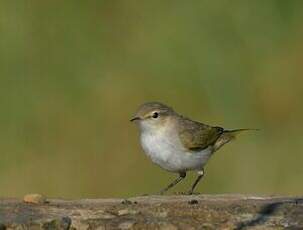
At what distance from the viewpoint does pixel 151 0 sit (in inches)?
598

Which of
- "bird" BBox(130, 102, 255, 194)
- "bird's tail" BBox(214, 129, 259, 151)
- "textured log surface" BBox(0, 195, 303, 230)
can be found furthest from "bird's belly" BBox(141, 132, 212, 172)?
"textured log surface" BBox(0, 195, 303, 230)

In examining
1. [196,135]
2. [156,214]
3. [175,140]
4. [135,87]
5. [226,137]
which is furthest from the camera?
[135,87]

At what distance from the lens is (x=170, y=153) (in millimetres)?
11477

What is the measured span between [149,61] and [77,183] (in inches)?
72.0

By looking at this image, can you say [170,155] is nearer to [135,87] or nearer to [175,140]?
[175,140]

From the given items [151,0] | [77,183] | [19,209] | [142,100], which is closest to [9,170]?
[77,183]

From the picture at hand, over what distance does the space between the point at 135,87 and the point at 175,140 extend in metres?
2.87

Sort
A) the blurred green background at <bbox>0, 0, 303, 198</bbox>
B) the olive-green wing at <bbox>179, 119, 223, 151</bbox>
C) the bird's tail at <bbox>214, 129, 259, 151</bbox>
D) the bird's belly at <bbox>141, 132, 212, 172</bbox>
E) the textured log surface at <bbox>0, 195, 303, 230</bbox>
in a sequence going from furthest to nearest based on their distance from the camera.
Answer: the blurred green background at <bbox>0, 0, 303, 198</bbox> → the bird's tail at <bbox>214, 129, 259, 151</bbox> → the olive-green wing at <bbox>179, 119, 223, 151</bbox> → the bird's belly at <bbox>141, 132, 212, 172</bbox> → the textured log surface at <bbox>0, 195, 303, 230</bbox>

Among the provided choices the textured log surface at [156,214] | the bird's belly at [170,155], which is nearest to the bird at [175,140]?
the bird's belly at [170,155]

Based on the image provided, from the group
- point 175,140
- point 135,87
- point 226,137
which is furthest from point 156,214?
point 135,87

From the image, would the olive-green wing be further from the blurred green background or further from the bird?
the blurred green background

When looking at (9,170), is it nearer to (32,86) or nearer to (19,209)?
(32,86)

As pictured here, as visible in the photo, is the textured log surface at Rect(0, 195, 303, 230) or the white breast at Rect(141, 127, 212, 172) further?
the white breast at Rect(141, 127, 212, 172)

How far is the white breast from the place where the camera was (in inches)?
448
